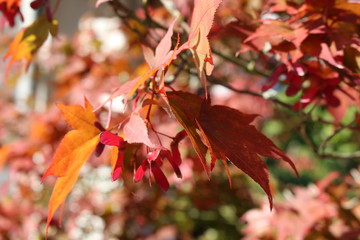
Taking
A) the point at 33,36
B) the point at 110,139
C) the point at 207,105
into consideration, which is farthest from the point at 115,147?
the point at 33,36

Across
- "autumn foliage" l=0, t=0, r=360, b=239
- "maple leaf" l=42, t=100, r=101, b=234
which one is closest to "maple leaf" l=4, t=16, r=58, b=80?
"autumn foliage" l=0, t=0, r=360, b=239

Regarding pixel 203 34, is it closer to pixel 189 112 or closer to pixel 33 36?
pixel 189 112

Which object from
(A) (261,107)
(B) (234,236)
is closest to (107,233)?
(B) (234,236)

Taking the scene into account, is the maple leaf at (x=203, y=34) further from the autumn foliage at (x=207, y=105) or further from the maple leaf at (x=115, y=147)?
the maple leaf at (x=115, y=147)

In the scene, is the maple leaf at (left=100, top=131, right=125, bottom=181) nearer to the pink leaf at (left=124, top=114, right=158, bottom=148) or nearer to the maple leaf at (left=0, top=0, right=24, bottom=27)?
the pink leaf at (left=124, top=114, right=158, bottom=148)

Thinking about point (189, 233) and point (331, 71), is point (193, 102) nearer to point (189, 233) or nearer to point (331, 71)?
point (331, 71)

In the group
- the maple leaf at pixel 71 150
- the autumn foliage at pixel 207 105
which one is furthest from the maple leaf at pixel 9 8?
the maple leaf at pixel 71 150
